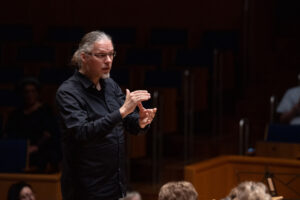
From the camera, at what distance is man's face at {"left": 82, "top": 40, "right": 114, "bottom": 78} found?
1555 millimetres

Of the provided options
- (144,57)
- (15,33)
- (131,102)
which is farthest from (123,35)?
(131,102)

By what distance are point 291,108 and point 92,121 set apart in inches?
71.8

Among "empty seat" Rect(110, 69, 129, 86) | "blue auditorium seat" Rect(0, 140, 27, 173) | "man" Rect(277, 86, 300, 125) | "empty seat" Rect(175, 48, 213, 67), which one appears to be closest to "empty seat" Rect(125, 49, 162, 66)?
"empty seat" Rect(175, 48, 213, 67)

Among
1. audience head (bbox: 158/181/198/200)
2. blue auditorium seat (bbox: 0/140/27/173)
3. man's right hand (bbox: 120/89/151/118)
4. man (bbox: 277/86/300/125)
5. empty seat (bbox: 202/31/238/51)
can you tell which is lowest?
blue auditorium seat (bbox: 0/140/27/173)

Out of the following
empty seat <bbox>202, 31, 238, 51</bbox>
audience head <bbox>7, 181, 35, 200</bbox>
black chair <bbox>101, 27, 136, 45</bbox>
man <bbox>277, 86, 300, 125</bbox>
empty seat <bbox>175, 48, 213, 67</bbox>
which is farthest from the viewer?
black chair <bbox>101, 27, 136, 45</bbox>

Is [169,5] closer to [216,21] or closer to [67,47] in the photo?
[216,21]

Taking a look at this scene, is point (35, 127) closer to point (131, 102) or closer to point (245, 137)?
point (245, 137)

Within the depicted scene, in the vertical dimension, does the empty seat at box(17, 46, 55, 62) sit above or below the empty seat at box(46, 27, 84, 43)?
below

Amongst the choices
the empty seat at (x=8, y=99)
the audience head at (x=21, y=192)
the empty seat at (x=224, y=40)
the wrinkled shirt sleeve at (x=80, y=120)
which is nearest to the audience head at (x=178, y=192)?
the wrinkled shirt sleeve at (x=80, y=120)

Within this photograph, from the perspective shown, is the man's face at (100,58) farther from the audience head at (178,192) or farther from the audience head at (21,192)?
the audience head at (21,192)

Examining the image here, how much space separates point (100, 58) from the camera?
156cm

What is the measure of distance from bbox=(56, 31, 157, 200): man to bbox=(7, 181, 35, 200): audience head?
2.20 ft

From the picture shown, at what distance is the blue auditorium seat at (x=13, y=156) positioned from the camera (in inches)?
104

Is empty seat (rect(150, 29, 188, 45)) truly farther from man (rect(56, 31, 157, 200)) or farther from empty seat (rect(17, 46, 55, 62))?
man (rect(56, 31, 157, 200))
